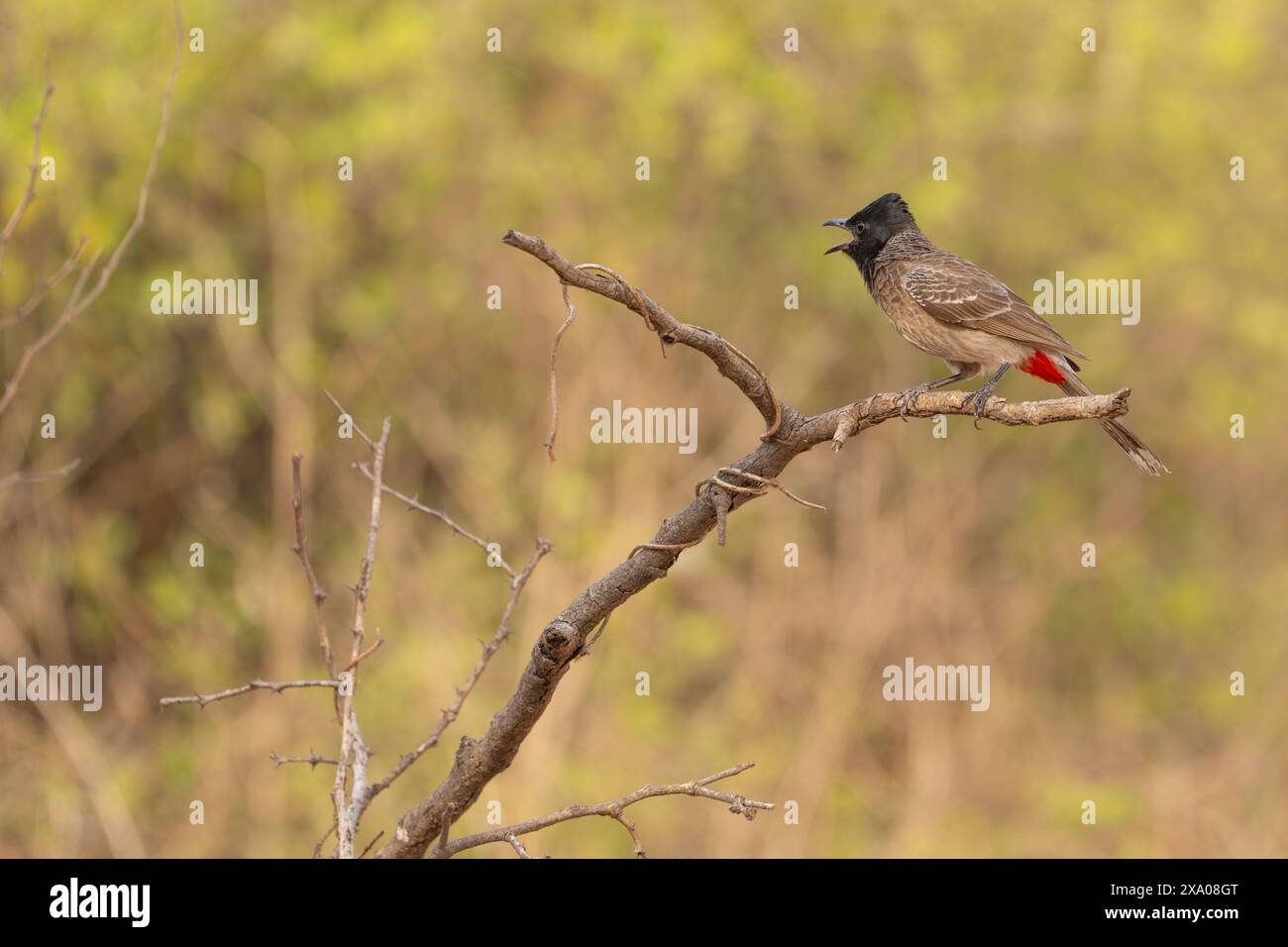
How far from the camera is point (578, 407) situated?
8398 mm

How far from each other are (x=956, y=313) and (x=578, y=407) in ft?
13.1

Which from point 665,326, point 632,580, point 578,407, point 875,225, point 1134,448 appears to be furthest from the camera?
point 578,407

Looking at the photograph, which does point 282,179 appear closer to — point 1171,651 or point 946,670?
point 946,670

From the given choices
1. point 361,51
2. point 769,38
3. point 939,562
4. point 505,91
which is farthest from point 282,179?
point 939,562

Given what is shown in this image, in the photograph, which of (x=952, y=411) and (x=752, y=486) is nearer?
(x=752, y=486)

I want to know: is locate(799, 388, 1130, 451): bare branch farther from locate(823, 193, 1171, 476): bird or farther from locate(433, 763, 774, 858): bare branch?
locate(823, 193, 1171, 476): bird

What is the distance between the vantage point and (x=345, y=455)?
880 cm

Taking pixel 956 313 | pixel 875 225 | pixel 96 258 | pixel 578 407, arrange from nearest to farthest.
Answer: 1. pixel 96 258
2. pixel 956 313
3. pixel 875 225
4. pixel 578 407

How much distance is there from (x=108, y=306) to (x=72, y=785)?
9.69 feet

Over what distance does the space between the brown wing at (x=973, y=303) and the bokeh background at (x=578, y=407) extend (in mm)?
3662

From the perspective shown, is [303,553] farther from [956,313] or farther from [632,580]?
[956,313]

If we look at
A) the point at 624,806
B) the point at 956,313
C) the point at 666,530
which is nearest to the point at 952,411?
the point at 666,530

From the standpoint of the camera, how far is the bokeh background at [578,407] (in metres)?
8.39

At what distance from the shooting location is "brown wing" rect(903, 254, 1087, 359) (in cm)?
457
